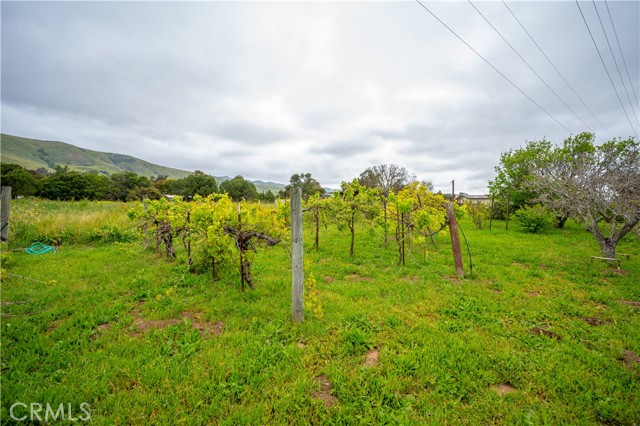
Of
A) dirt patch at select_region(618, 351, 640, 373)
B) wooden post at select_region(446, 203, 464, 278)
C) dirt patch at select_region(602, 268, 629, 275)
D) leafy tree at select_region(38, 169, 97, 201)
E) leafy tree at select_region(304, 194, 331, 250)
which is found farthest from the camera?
leafy tree at select_region(38, 169, 97, 201)

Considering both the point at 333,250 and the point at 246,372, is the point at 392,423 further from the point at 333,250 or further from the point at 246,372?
the point at 333,250

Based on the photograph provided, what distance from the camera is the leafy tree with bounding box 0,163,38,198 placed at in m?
37.2

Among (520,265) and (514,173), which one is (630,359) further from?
(514,173)

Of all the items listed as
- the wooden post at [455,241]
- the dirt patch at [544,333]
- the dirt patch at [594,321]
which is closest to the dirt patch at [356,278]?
the wooden post at [455,241]

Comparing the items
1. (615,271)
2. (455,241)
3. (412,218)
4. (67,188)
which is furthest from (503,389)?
(67,188)

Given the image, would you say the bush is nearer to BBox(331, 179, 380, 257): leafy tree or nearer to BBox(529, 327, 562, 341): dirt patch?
BBox(331, 179, 380, 257): leafy tree

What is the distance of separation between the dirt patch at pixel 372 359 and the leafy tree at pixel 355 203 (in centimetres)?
561

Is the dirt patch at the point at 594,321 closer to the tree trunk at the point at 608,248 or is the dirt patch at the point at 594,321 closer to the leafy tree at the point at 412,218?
the leafy tree at the point at 412,218

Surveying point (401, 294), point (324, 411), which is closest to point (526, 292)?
point (401, 294)

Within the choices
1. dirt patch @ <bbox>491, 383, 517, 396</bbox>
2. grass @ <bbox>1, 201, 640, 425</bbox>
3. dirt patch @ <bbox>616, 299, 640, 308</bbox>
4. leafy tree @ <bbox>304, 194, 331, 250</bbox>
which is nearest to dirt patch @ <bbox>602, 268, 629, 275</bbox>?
grass @ <bbox>1, 201, 640, 425</bbox>

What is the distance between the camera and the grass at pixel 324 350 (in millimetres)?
2715

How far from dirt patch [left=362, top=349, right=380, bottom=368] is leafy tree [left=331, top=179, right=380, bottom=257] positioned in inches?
221

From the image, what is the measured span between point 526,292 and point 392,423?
586cm

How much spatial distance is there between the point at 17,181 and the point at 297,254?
59511 mm
